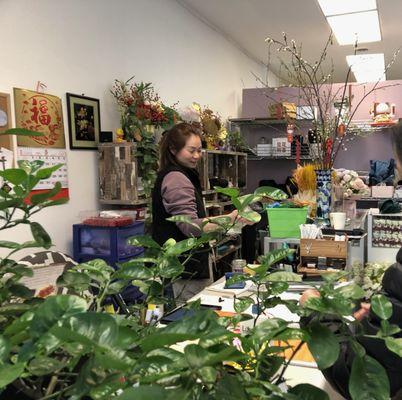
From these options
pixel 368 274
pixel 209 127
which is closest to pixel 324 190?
pixel 368 274

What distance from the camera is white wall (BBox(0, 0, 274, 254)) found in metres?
2.85

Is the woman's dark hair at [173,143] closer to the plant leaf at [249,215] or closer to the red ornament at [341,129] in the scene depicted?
the red ornament at [341,129]

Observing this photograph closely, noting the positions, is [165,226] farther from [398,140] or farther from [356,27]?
[356,27]

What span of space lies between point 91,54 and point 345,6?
8.37ft

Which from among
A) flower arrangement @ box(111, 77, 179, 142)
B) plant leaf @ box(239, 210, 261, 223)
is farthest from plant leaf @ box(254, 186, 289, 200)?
flower arrangement @ box(111, 77, 179, 142)

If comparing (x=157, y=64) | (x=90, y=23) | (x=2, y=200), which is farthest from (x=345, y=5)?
(x=2, y=200)

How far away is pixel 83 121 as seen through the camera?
3367 millimetres

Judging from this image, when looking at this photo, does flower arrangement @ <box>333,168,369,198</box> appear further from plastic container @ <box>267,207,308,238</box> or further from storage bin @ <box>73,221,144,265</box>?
storage bin @ <box>73,221,144,265</box>

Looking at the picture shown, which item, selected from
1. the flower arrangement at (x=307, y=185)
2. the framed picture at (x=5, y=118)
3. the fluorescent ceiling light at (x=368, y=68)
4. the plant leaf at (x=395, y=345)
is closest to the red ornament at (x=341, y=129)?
the flower arrangement at (x=307, y=185)

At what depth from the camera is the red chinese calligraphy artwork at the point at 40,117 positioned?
282cm

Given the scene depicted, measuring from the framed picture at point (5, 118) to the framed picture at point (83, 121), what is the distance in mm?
557

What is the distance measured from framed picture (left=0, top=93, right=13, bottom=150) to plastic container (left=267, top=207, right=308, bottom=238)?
1.64 m

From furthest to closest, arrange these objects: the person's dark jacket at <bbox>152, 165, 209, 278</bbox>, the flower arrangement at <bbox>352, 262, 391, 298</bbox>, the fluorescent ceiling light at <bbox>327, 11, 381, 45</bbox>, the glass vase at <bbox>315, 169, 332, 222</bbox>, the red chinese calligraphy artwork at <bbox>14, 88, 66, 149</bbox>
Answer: the fluorescent ceiling light at <bbox>327, 11, 381, 45</bbox>
the red chinese calligraphy artwork at <bbox>14, 88, 66, 149</bbox>
the glass vase at <bbox>315, 169, 332, 222</bbox>
the person's dark jacket at <bbox>152, 165, 209, 278</bbox>
the flower arrangement at <bbox>352, 262, 391, 298</bbox>

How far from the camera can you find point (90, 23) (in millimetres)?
3463
